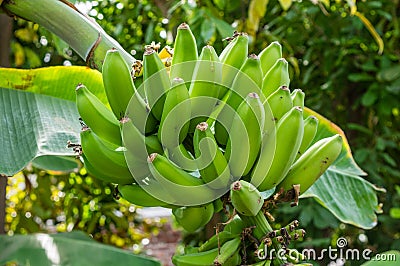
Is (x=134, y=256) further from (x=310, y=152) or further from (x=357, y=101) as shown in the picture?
(x=357, y=101)

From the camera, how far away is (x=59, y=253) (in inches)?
24.5

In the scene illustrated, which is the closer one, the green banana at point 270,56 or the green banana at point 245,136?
the green banana at point 245,136

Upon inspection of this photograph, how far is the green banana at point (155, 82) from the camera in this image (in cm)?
54

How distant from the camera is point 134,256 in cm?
62

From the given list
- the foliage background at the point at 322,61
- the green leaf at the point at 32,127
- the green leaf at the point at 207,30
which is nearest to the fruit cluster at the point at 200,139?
the green leaf at the point at 32,127

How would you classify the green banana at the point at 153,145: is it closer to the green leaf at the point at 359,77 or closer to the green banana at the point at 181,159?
the green banana at the point at 181,159

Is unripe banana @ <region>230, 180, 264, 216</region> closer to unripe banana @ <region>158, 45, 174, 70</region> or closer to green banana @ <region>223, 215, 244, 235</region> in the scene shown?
green banana @ <region>223, 215, 244, 235</region>

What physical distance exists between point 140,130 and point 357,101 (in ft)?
5.31

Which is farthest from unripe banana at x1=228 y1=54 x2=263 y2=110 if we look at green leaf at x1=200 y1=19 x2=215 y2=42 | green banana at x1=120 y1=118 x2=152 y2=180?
green leaf at x1=200 y1=19 x2=215 y2=42

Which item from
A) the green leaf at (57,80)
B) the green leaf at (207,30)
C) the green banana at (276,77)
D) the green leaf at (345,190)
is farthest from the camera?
the green leaf at (207,30)

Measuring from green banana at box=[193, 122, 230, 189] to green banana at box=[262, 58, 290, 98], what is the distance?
12cm

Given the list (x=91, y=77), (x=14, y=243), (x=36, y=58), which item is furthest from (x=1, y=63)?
(x=14, y=243)

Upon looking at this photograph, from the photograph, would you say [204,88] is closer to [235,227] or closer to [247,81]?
[247,81]

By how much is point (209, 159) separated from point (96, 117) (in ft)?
0.44
